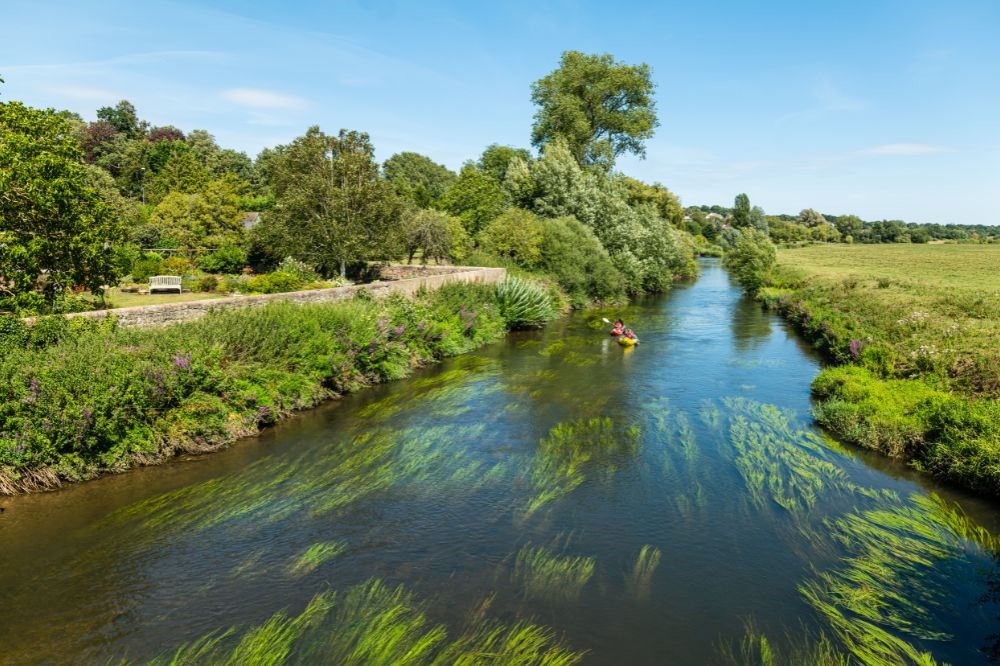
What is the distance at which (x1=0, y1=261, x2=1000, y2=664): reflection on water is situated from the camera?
746cm

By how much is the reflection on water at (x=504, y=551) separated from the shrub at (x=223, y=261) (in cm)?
2118

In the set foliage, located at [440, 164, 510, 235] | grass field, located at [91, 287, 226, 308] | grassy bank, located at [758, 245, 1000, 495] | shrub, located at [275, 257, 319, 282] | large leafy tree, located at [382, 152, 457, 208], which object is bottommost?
grassy bank, located at [758, 245, 1000, 495]

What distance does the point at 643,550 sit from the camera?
970 centimetres

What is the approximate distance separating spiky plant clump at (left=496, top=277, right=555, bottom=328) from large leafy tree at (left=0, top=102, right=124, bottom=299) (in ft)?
59.8

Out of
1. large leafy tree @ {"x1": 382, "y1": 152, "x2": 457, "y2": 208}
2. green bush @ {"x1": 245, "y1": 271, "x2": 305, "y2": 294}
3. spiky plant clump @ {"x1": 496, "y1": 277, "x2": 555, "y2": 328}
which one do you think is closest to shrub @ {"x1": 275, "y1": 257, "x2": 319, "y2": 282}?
green bush @ {"x1": 245, "y1": 271, "x2": 305, "y2": 294}

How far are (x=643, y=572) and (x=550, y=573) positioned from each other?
4.84 feet

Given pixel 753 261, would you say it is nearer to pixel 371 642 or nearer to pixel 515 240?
pixel 515 240

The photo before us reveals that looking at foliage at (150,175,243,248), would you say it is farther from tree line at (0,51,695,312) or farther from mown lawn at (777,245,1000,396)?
mown lawn at (777,245,1000,396)

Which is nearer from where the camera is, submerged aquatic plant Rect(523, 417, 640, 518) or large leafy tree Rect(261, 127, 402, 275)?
submerged aquatic plant Rect(523, 417, 640, 518)

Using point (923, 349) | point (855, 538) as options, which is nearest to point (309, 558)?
point (855, 538)

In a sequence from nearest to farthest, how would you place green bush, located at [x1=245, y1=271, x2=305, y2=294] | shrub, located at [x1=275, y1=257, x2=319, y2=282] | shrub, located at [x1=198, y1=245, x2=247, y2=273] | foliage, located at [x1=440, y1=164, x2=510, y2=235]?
green bush, located at [x1=245, y1=271, x2=305, y2=294]
shrub, located at [x1=275, y1=257, x2=319, y2=282]
shrub, located at [x1=198, y1=245, x2=247, y2=273]
foliage, located at [x1=440, y1=164, x2=510, y2=235]

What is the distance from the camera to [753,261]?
2101 inches

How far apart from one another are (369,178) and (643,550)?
2627 centimetres

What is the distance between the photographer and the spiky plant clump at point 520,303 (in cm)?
3050
